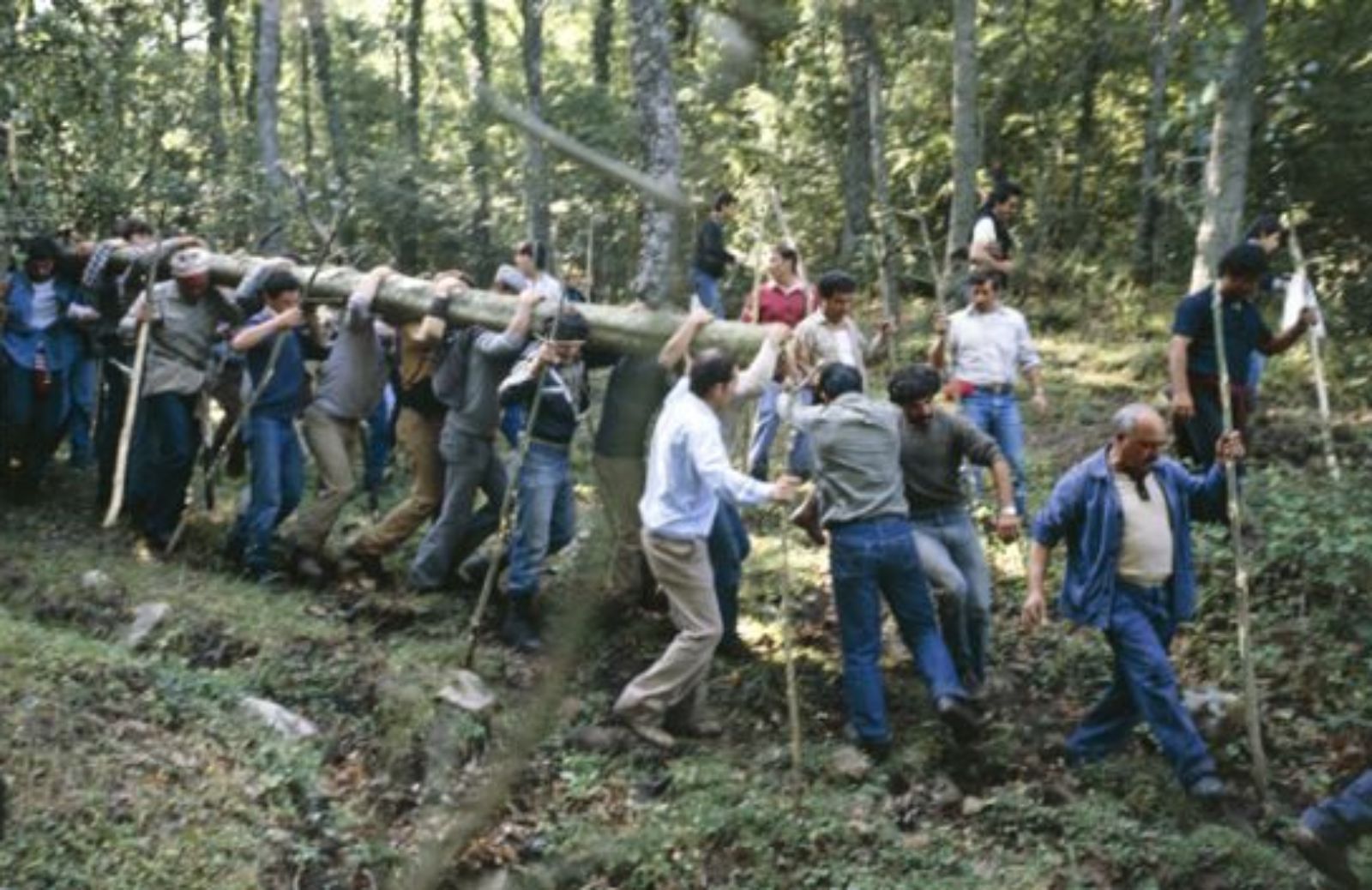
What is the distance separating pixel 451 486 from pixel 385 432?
98.1 inches

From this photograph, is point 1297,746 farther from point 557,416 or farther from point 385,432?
point 385,432

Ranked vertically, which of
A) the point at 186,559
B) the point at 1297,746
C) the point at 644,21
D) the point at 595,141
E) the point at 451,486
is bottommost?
the point at 1297,746

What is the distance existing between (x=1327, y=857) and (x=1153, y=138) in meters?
12.6

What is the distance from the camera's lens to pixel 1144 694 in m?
5.99

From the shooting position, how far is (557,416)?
285 inches

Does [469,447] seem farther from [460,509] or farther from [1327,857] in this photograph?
[1327,857]

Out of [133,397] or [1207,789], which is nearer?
[1207,789]

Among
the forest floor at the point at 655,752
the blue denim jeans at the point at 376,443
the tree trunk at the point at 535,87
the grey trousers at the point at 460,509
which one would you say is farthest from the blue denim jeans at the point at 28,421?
the tree trunk at the point at 535,87

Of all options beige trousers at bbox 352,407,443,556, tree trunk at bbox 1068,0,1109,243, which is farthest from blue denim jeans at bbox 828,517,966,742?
tree trunk at bbox 1068,0,1109,243

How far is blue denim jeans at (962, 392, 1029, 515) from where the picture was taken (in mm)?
8609

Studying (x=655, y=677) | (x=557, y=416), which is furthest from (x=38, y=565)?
(x=655, y=677)

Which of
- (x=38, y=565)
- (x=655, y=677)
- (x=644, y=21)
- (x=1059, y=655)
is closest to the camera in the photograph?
(x=644, y=21)

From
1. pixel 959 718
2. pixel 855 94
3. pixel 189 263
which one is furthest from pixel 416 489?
pixel 855 94

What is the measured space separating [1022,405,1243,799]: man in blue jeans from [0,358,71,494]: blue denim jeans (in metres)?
7.19
